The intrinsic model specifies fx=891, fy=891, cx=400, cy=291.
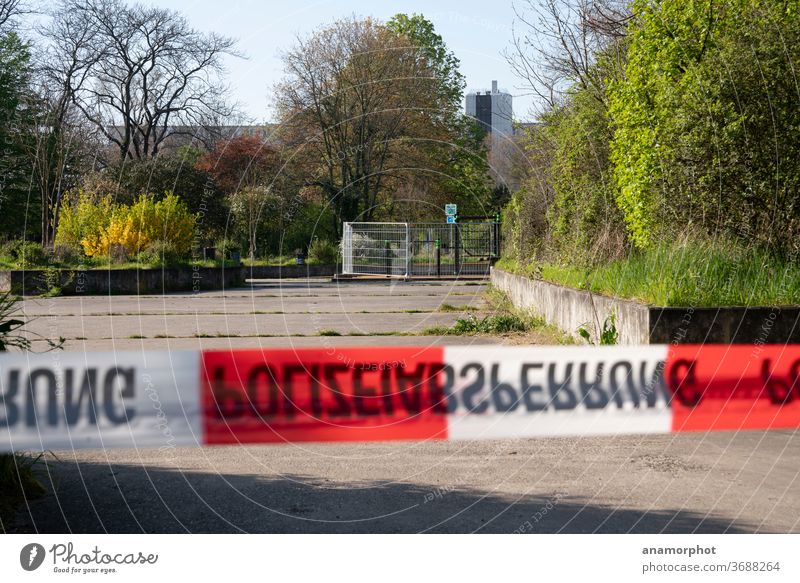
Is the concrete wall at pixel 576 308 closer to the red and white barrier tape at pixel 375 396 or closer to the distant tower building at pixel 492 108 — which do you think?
the red and white barrier tape at pixel 375 396

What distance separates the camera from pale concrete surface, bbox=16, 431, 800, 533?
15.4 ft

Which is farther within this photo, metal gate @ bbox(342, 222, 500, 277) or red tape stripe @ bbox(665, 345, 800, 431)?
metal gate @ bbox(342, 222, 500, 277)

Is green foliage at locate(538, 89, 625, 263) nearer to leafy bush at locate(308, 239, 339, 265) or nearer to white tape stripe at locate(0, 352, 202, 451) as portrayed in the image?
white tape stripe at locate(0, 352, 202, 451)

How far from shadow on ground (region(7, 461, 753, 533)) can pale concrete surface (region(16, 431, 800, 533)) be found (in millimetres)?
11

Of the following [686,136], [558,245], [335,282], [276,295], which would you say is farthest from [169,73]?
A: [686,136]

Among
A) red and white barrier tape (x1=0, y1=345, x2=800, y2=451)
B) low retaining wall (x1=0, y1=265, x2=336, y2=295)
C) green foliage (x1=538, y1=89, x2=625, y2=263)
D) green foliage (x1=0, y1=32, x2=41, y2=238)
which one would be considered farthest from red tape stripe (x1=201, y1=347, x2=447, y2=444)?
green foliage (x1=0, y1=32, x2=41, y2=238)

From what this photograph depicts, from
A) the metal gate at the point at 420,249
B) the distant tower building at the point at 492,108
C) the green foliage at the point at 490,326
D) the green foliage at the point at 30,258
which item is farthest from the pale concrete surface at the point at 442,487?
the metal gate at the point at 420,249

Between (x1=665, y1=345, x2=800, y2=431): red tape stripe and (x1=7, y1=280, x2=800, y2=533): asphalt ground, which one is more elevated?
(x1=665, y1=345, x2=800, y2=431): red tape stripe

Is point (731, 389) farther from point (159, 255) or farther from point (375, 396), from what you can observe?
point (159, 255)

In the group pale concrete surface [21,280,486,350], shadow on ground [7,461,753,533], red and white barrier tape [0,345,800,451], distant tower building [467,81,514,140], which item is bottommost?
shadow on ground [7,461,753,533]

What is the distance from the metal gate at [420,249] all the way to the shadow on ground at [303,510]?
1181 inches

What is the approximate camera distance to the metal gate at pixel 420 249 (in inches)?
1428

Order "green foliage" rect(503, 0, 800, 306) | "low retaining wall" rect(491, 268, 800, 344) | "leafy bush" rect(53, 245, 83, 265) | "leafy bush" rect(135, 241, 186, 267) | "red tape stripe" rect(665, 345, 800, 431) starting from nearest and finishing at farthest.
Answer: "red tape stripe" rect(665, 345, 800, 431) → "low retaining wall" rect(491, 268, 800, 344) → "green foliage" rect(503, 0, 800, 306) → "leafy bush" rect(53, 245, 83, 265) → "leafy bush" rect(135, 241, 186, 267)

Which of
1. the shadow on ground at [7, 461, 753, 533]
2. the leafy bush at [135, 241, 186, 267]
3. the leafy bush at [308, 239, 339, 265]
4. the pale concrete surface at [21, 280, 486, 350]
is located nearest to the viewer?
the shadow on ground at [7, 461, 753, 533]
